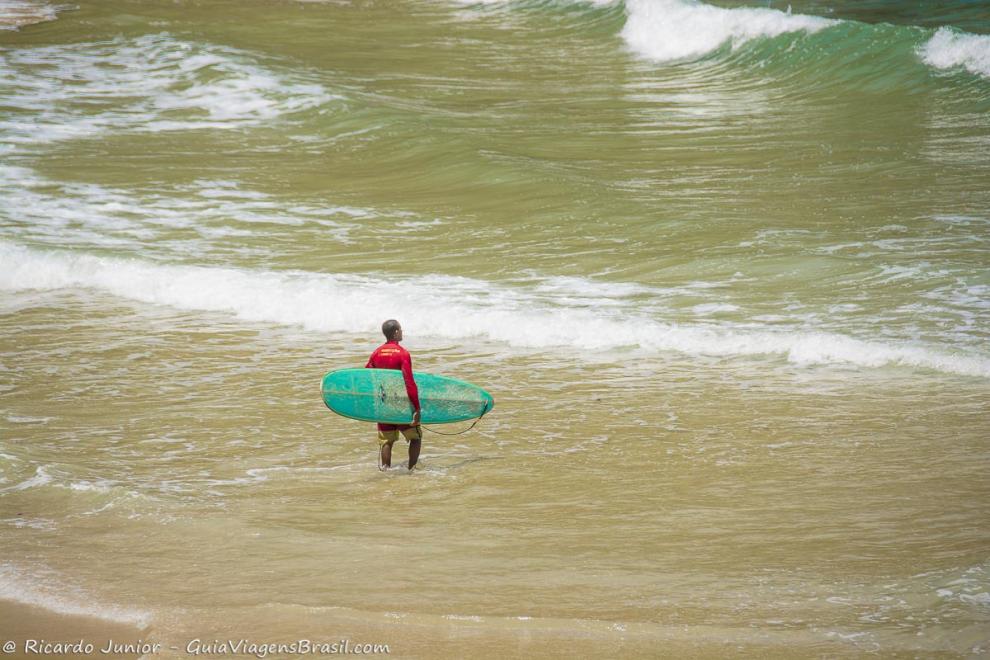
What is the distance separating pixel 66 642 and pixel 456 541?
1.93m

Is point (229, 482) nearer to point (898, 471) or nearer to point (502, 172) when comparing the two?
point (898, 471)

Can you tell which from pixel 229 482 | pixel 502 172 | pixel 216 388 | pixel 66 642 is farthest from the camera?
pixel 502 172

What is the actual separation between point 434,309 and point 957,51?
15.7m

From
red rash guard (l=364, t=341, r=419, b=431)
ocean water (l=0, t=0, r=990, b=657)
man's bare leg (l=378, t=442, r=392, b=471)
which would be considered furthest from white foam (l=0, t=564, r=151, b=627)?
red rash guard (l=364, t=341, r=419, b=431)

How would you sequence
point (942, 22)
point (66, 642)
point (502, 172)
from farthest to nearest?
point (942, 22), point (502, 172), point (66, 642)

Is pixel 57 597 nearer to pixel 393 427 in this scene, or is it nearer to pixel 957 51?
pixel 393 427

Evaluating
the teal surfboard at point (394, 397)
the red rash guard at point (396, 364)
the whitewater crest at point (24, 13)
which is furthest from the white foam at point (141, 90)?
the red rash guard at point (396, 364)

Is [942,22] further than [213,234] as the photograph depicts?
Yes

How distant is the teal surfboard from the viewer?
278 inches

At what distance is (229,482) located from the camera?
6.92m

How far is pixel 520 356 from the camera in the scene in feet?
31.3

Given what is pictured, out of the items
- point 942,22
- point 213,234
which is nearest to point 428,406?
point 213,234

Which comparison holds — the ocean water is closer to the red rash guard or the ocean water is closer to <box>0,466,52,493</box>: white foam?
<box>0,466,52,493</box>: white foam

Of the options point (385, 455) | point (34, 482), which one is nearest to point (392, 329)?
point (385, 455)
